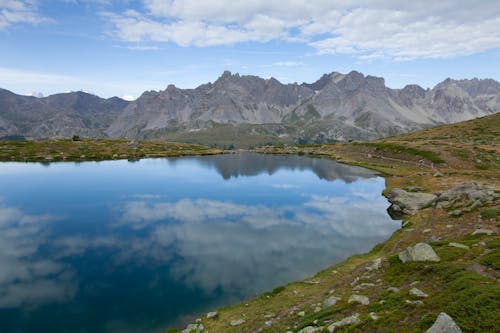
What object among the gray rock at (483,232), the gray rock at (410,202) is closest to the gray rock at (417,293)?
the gray rock at (483,232)

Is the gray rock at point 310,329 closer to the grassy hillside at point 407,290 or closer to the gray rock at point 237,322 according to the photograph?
the grassy hillside at point 407,290

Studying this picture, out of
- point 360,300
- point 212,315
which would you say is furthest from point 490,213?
point 212,315

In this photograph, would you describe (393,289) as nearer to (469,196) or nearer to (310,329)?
(310,329)

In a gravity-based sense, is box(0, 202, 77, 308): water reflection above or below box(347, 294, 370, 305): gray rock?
below

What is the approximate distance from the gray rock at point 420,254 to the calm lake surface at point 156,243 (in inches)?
645

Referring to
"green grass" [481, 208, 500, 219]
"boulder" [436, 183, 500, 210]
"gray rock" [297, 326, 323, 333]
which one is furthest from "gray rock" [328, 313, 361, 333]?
"boulder" [436, 183, 500, 210]

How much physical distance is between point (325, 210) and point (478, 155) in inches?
3648

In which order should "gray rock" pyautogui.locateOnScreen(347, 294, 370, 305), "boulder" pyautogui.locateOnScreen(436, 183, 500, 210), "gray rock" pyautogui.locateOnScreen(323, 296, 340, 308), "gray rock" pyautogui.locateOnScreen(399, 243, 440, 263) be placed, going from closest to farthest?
"gray rock" pyautogui.locateOnScreen(347, 294, 370, 305) → "gray rock" pyautogui.locateOnScreen(323, 296, 340, 308) → "gray rock" pyautogui.locateOnScreen(399, 243, 440, 263) → "boulder" pyautogui.locateOnScreen(436, 183, 500, 210)

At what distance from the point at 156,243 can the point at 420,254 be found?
44.6m

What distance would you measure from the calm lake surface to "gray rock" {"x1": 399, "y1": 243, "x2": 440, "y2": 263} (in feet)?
53.8

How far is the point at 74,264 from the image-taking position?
4803 cm

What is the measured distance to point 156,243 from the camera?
57.7 meters

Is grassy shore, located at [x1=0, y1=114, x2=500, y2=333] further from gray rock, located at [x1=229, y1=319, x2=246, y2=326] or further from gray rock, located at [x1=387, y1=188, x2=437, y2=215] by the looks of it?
gray rock, located at [x1=387, y1=188, x2=437, y2=215]

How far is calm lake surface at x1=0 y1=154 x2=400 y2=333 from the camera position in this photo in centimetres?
3672
